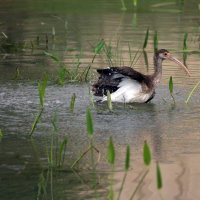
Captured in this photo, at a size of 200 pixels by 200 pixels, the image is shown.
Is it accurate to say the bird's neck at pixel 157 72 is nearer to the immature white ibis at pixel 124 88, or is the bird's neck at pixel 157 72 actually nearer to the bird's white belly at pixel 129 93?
the immature white ibis at pixel 124 88

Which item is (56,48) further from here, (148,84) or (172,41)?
(148,84)

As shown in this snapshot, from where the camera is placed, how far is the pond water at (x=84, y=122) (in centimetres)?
668

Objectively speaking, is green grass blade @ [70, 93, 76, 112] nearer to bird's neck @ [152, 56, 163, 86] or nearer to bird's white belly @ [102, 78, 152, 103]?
bird's white belly @ [102, 78, 152, 103]

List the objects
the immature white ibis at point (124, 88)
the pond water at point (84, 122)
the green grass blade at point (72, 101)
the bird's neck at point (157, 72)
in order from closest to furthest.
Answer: the pond water at point (84, 122)
the green grass blade at point (72, 101)
the immature white ibis at point (124, 88)
the bird's neck at point (157, 72)

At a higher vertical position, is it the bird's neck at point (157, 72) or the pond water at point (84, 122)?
the bird's neck at point (157, 72)

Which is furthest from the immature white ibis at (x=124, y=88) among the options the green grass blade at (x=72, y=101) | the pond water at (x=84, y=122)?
the green grass blade at (x=72, y=101)

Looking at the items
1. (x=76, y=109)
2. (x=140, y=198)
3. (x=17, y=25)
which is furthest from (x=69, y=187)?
(x=17, y=25)

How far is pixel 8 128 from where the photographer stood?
8.69 metres

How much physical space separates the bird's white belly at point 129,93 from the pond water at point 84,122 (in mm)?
132

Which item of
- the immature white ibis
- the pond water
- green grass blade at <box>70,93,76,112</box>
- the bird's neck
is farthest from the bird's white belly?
green grass blade at <box>70,93,76,112</box>

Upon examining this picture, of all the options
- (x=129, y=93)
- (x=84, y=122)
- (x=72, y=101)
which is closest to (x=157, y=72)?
(x=129, y=93)

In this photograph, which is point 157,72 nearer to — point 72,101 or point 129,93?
point 129,93

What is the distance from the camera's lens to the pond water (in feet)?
21.9

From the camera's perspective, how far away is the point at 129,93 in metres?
10.2
